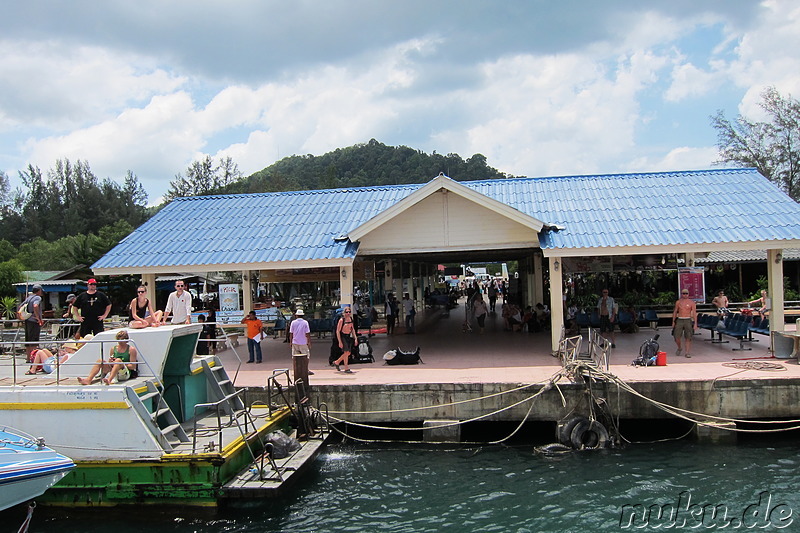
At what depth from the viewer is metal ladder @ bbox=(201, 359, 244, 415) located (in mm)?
11656

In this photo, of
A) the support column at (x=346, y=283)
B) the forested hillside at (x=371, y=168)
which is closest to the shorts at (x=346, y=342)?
the support column at (x=346, y=283)

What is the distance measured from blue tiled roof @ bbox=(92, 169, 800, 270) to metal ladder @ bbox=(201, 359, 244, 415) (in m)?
4.58

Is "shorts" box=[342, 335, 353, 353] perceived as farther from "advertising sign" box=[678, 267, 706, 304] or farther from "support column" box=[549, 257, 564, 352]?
"advertising sign" box=[678, 267, 706, 304]

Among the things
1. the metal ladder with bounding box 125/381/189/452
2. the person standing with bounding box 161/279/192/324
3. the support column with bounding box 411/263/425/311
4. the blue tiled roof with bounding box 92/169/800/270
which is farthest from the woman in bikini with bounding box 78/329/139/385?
the support column with bounding box 411/263/425/311

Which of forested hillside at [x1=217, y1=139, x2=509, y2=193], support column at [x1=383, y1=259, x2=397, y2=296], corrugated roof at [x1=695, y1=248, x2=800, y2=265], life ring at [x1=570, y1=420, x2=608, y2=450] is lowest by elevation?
life ring at [x1=570, y1=420, x2=608, y2=450]

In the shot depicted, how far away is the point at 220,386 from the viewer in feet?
38.9

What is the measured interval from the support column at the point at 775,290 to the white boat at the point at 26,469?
49.4 feet

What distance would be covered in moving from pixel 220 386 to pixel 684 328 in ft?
34.4

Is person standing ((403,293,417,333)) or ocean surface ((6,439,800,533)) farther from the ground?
person standing ((403,293,417,333))

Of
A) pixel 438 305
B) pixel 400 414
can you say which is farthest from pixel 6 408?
pixel 438 305

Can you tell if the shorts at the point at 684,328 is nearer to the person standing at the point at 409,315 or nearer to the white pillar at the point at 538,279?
the white pillar at the point at 538,279

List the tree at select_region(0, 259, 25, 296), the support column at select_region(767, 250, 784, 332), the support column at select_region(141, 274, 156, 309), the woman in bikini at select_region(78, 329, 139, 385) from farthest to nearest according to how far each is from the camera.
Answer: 1. the tree at select_region(0, 259, 25, 296)
2. the support column at select_region(141, 274, 156, 309)
3. the support column at select_region(767, 250, 784, 332)
4. the woman in bikini at select_region(78, 329, 139, 385)

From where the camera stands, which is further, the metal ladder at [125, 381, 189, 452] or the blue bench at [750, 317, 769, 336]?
the blue bench at [750, 317, 769, 336]

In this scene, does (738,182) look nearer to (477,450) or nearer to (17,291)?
(477,450)
